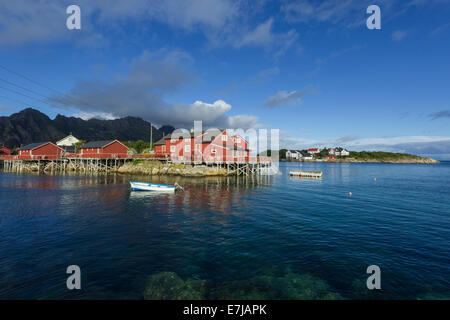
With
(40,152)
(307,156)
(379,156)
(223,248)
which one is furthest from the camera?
(307,156)

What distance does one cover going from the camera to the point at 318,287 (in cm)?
849

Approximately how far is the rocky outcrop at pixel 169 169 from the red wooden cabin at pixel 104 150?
8032 millimetres

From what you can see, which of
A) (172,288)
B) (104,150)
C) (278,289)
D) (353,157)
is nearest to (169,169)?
(104,150)

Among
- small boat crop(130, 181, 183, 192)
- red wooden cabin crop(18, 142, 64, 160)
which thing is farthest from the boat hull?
red wooden cabin crop(18, 142, 64, 160)

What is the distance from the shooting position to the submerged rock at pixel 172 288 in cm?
779

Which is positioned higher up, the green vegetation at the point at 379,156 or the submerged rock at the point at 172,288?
the green vegetation at the point at 379,156

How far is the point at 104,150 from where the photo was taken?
58625mm

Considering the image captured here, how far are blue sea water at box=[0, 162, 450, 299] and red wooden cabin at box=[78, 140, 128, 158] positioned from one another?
128 feet

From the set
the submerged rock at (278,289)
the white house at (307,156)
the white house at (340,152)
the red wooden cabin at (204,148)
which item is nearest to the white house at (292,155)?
the white house at (307,156)

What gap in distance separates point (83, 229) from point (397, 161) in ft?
714

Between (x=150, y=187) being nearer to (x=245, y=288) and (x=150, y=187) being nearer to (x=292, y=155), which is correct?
(x=245, y=288)

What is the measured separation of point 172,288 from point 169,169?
A: 4325 cm

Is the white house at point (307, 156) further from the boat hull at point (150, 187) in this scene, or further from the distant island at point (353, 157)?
the boat hull at point (150, 187)

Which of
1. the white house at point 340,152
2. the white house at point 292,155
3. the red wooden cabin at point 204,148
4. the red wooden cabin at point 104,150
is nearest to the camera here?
the red wooden cabin at point 204,148
